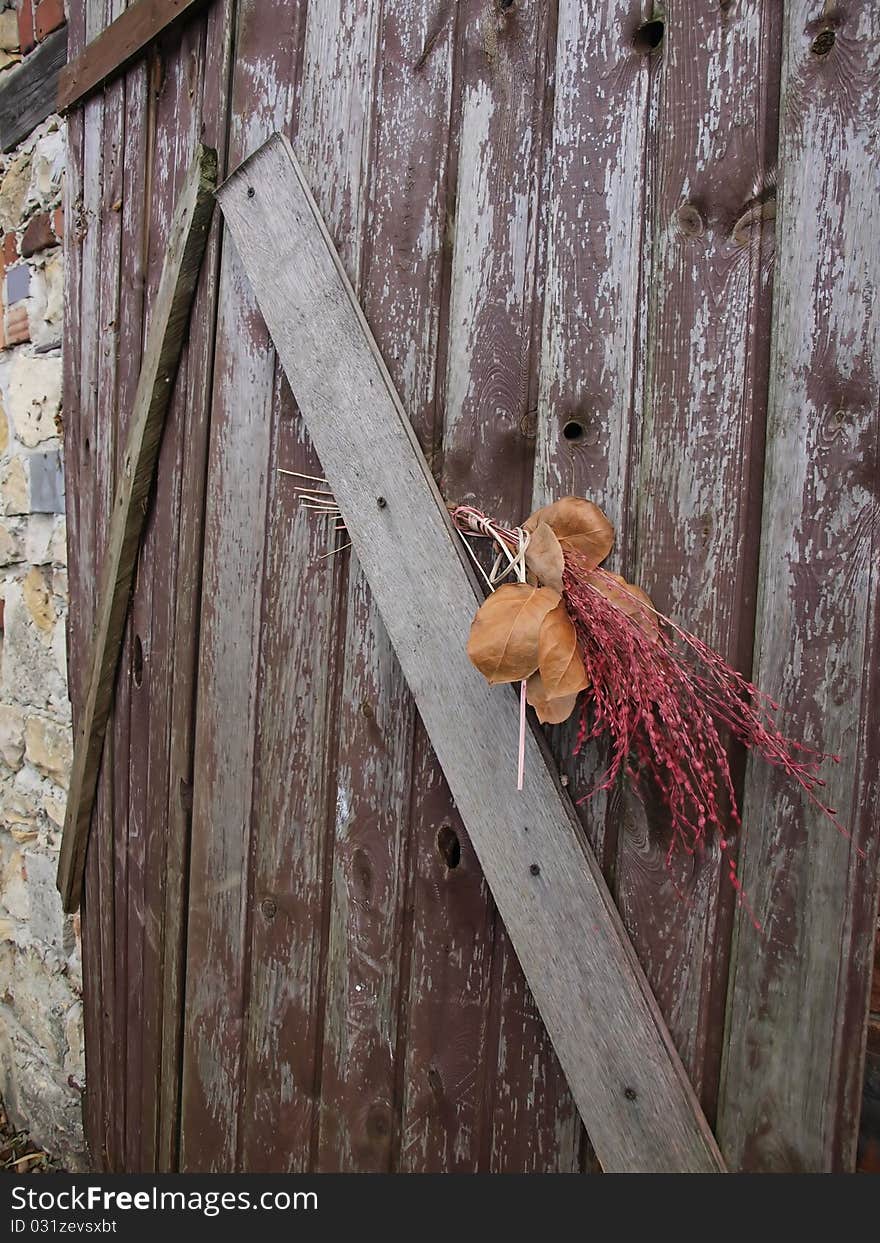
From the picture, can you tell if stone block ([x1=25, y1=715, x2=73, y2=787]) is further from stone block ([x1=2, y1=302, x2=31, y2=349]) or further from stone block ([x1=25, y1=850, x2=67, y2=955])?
stone block ([x1=2, y1=302, x2=31, y2=349])

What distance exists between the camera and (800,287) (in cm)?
92

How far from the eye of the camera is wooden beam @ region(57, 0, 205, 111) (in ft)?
5.29

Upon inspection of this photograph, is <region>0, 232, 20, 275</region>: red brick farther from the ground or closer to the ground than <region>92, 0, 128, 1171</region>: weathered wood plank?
farther from the ground

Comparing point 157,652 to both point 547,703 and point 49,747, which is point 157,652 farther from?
point 547,703

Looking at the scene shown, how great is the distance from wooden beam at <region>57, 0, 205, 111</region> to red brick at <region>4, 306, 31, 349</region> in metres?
0.52

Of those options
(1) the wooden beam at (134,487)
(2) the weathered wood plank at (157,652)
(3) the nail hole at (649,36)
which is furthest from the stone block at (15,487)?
(3) the nail hole at (649,36)

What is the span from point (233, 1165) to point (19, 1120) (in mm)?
1272

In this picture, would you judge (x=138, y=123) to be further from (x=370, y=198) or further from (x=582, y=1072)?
(x=582, y=1072)

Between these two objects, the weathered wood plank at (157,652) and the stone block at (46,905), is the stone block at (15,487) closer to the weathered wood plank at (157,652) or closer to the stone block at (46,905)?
the weathered wood plank at (157,652)

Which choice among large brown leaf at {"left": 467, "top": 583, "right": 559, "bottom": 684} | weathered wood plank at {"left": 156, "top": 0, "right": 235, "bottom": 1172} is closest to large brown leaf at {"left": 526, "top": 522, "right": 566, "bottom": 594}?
large brown leaf at {"left": 467, "top": 583, "right": 559, "bottom": 684}

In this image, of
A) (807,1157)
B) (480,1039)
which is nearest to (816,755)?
(807,1157)

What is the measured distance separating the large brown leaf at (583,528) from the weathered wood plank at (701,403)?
5 cm

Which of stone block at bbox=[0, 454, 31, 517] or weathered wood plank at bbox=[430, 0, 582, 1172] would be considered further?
stone block at bbox=[0, 454, 31, 517]

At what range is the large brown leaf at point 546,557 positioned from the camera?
99cm
